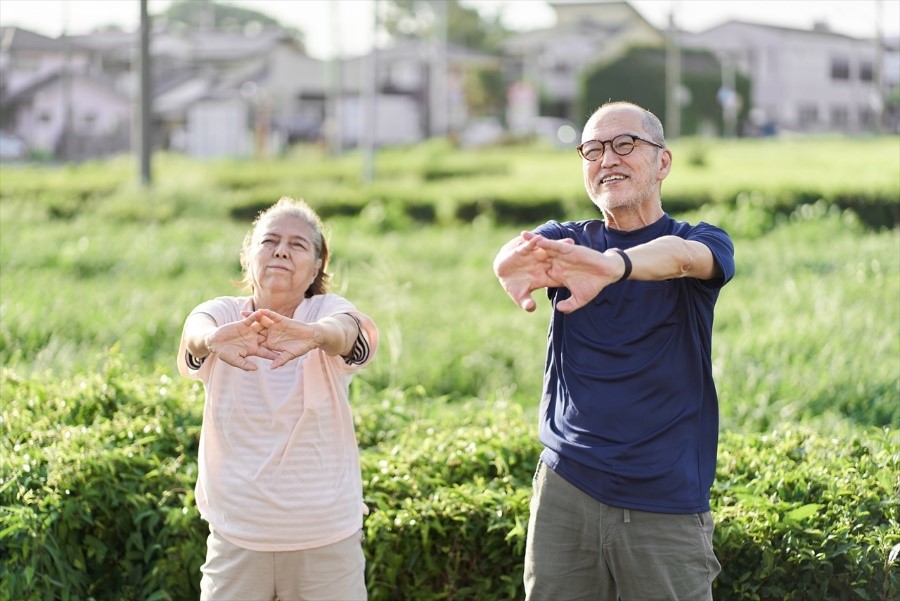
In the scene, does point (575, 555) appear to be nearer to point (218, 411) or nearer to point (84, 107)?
point (218, 411)

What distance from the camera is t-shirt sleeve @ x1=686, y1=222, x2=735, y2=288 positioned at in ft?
9.81

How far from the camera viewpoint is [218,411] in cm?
324

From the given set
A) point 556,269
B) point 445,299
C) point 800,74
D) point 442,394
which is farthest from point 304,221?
point 800,74

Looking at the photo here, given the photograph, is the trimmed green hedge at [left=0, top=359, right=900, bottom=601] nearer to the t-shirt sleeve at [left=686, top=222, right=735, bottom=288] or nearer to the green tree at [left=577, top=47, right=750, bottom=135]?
the t-shirt sleeve at [left=686, top=222, right=735, bottom=288]

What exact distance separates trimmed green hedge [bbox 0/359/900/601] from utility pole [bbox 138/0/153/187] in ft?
41.7

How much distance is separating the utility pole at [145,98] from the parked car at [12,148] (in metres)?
19.8

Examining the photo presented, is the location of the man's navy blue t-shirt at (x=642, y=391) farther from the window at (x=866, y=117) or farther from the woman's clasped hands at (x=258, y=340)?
the window at (x=866, y=117)

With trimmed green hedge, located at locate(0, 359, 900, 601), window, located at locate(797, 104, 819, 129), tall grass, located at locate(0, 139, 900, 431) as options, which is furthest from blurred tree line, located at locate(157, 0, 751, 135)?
→ trimmed green hedge, located at locate(0, 359, 900, 601)

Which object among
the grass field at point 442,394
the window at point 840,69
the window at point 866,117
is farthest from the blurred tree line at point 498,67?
the grass field at point 442,394

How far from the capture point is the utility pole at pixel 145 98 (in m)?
16.4

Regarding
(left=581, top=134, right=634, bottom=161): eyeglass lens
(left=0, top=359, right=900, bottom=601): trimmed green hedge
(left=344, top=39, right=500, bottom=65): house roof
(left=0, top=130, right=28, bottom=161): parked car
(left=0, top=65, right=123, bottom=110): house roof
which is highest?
(left=344, top=39, right=500, bottom=65): house roof

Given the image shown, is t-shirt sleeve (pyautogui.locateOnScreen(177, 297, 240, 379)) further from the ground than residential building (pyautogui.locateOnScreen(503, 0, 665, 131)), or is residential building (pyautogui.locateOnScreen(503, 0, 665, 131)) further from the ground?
residential building (pyautogui.locateOnScreen(503, 0, 665, 131))

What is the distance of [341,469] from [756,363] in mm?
4083

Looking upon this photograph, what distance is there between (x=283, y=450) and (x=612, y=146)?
1.12m
